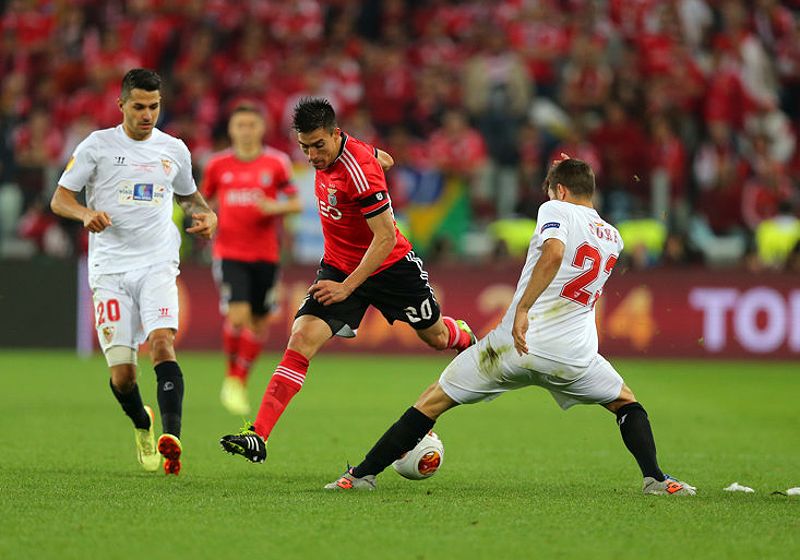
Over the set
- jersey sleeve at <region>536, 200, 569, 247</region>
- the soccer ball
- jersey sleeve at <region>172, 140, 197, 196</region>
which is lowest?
the soccer ball

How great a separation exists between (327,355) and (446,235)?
230 centimetres

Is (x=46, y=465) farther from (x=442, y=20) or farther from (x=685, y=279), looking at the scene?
(x=442, y=20)

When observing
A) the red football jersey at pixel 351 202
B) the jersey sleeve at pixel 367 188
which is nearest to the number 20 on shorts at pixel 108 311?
the red football jersey at pixel 351 202

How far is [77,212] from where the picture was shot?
8227mm

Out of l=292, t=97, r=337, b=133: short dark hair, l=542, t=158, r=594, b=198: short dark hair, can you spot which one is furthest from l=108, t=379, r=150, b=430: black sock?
l=542, t=158, r=594, b=198: short dark hair

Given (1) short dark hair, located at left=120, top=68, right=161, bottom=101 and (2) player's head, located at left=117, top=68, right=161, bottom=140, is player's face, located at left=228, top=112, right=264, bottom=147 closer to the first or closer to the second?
(2) player's head, located at left=117, top=68, right=161, bottom=140

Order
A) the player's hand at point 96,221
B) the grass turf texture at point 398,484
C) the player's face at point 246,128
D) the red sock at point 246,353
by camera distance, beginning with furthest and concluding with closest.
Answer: the player's face at point 246,128
the red sock at point 246,353
the player's hand at point 96,221
the grass turf texture at point 398,484

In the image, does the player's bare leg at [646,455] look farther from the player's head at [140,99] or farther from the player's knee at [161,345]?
the player's head at [140,99]

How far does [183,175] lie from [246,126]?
4135 millimetres

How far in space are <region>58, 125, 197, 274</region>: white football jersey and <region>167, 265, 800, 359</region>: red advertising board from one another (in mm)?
9274

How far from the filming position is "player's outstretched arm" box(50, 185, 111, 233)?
26.3 ft

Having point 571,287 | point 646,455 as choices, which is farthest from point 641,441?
point 571,287

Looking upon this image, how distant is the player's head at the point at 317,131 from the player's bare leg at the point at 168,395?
5.19 feet

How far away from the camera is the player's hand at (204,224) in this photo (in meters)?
8.58
